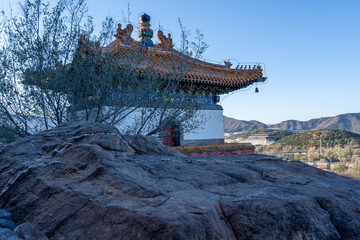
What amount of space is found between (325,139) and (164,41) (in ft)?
111

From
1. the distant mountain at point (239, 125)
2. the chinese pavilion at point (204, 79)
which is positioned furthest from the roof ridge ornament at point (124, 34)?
the distant mountain at point (239, 125)

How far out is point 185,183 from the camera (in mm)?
2412

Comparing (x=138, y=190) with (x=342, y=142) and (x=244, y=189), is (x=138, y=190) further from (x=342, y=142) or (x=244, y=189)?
(x=342, y=142)

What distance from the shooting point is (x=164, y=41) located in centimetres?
1194

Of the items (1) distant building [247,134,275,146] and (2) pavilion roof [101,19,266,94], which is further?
(1) distant building [247,134,275,146]

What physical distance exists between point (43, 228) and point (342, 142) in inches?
1669

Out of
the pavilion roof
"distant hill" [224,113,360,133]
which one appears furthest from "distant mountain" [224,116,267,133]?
the pavilion roof

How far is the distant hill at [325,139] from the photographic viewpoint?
3641cm

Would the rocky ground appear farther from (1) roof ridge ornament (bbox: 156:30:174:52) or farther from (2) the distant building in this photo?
(2) the distant building

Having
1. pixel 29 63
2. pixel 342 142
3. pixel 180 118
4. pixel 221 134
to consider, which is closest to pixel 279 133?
pixel 342 142

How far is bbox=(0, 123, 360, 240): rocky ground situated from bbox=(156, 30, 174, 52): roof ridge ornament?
9.47 metres

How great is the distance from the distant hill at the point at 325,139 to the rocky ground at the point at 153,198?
38263 millimetres

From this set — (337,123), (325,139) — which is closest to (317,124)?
(337,123)

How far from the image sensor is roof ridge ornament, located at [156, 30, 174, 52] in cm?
1186
